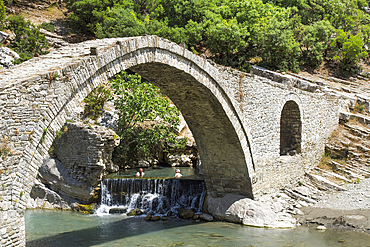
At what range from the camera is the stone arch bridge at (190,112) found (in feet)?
15.2

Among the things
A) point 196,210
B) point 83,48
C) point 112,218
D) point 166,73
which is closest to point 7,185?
point 83,48

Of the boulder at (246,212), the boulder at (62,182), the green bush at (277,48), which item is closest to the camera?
the boulder at (246,212)

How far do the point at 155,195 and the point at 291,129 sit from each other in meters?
5.37

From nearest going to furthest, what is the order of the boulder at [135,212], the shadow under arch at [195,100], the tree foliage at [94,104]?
the shadow under arch at [195,100] < the boulder at [135,212] < the tree foliage at [94,104]

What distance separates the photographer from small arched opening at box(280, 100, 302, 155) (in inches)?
452

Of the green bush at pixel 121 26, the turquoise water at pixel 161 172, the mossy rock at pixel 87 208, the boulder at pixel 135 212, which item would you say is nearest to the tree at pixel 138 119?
the turquoise water at pixel 161 172

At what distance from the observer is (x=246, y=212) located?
358 inches

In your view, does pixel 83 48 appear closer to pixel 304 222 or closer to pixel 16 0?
pixel 304 222

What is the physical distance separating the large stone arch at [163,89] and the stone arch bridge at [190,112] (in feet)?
0.05

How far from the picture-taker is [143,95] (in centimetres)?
1422

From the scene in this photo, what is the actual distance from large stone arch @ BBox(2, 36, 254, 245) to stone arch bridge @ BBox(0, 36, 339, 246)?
0.01 m

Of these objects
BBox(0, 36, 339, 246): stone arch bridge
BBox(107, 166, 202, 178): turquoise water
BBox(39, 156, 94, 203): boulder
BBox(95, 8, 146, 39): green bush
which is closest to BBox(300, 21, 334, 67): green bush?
BBox(0, 36, 339, 246): stone arch bridge

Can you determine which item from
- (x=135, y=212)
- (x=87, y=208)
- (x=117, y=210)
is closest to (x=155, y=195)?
(x=135, y=212)

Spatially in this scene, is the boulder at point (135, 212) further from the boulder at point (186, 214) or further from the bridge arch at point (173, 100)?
the bridge arch at point (173, 100)
